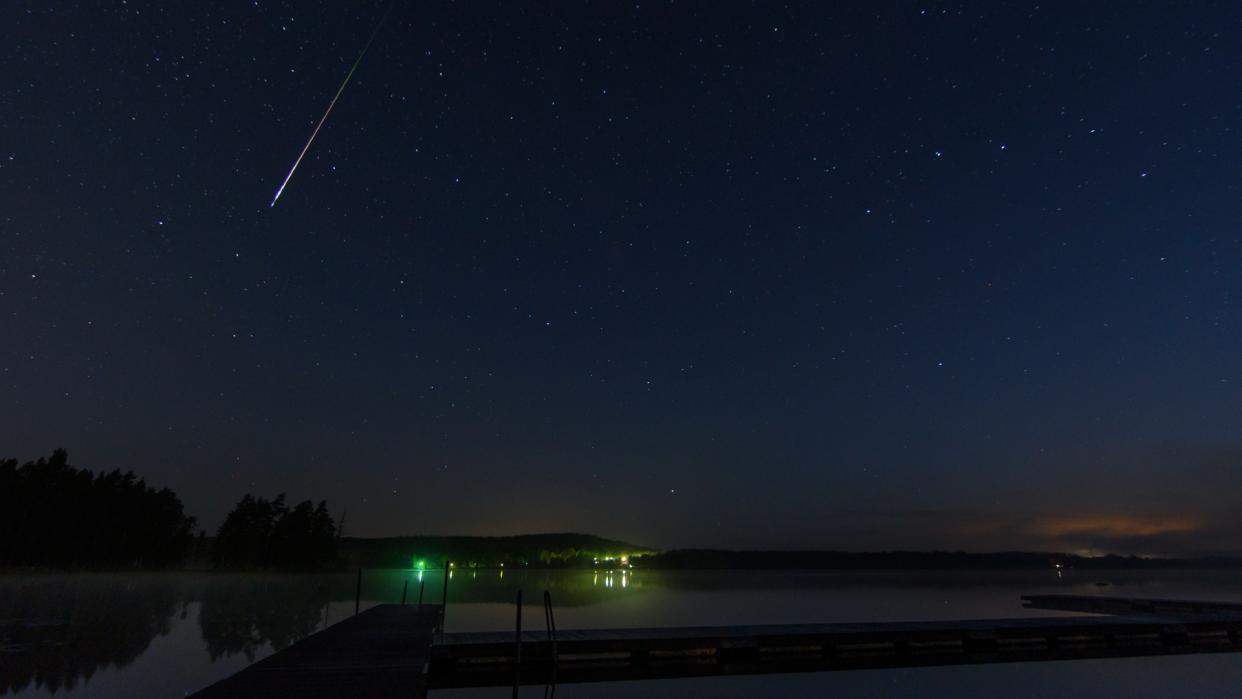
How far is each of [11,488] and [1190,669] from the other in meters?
73.1

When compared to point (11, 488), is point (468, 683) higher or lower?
lower

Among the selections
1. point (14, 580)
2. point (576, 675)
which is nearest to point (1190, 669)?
point (576, 675)

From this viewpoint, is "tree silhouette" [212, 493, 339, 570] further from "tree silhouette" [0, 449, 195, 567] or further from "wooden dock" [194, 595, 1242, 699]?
"wooden dock" [194, 595, 1242, 699]

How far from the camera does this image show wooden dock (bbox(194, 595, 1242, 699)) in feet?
45.0

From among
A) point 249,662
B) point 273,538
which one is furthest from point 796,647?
point 273,538

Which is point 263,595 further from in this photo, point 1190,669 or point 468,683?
point 1190,669

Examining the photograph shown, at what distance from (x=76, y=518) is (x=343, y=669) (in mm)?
64814

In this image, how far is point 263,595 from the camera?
157 ft

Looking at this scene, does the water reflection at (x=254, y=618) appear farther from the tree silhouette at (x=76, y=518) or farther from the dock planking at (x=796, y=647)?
the tree silhouette at (x=76, y=518)

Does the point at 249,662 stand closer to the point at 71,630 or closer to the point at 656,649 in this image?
the point at 71,630

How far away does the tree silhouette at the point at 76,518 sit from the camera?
195 ft

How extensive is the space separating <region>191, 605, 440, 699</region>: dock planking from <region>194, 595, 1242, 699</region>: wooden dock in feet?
0.08

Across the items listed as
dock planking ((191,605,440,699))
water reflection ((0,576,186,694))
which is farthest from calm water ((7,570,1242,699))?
dock planking ((191,605,440,699))

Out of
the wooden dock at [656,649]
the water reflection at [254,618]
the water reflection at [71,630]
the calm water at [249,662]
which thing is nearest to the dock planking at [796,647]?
the wooden dock at [656,649]
